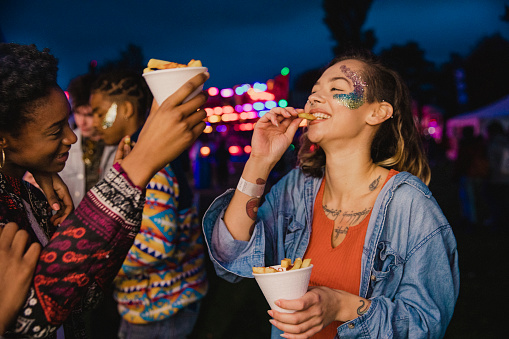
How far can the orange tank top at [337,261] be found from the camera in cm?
212

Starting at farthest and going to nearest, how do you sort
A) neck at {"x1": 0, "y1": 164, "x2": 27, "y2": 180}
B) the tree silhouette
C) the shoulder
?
the tree silhouette < the shoulder < neck at {"x1": 0, "y1": 164, "x2": 27, "y2": 180}

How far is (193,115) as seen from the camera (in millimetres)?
1428

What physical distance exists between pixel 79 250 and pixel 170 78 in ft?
2.28

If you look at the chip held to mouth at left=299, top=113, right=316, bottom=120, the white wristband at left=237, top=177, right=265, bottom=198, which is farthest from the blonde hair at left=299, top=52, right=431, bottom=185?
the white wristband at left=237, top=177, right=265, bottom=198

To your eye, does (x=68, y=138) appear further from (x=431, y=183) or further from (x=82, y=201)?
(x=431, y=183)

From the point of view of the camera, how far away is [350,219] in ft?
7.55

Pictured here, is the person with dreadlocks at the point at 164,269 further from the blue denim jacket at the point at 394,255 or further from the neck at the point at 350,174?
the neck at the point at 350,174

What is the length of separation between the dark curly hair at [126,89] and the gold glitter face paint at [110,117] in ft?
0.26

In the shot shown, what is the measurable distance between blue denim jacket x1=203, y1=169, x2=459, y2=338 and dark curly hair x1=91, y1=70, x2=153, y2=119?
1616 millimetres

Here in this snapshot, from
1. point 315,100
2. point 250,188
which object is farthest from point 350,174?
point 250,188

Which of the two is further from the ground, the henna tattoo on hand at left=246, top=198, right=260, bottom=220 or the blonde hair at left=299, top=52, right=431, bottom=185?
the blonde hair at left=299, top=52, right=431, bottom=185

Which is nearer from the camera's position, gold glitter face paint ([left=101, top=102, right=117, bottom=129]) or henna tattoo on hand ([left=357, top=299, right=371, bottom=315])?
henna tattoo on hand ([left=357, top=299, right=371, bottom=315])

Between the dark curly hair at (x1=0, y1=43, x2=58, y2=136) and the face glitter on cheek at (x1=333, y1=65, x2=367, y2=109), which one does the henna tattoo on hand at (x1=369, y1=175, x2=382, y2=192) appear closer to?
the face glitter on cheek at (x1=333, y1=65, x2=367, y2=109)

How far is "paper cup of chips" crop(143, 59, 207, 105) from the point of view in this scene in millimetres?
1466
